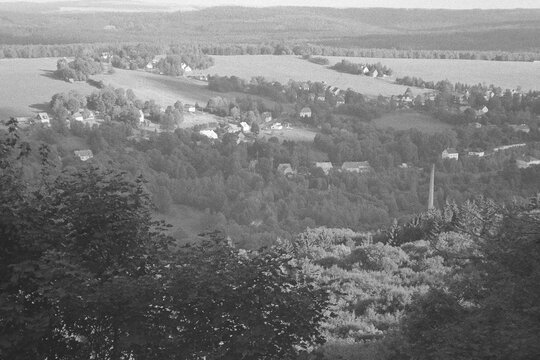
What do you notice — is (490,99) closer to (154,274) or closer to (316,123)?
(316,123)

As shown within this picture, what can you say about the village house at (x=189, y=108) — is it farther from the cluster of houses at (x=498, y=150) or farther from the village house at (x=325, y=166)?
the cluster of houses at (x=498, y=150)

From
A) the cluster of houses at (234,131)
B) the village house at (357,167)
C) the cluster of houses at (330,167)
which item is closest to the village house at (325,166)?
the cluster of houses at (330,167)

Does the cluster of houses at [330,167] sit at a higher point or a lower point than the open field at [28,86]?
lower

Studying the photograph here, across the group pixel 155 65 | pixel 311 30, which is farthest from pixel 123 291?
pixel 311 30

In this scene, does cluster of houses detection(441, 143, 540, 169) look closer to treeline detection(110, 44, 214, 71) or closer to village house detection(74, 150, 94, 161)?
village house detection(74, 150, 94, 161)

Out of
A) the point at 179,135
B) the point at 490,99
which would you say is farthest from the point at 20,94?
the point at 490,99
